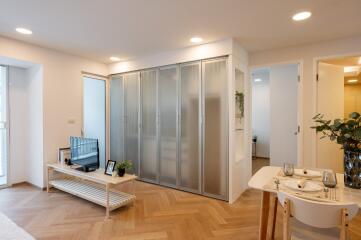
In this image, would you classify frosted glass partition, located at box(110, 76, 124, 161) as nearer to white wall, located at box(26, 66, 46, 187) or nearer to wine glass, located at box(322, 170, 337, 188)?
white wall, located at box(26, 66, 46, 187)

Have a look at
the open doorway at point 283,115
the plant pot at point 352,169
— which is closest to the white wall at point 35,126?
the open doorway at point 283,115

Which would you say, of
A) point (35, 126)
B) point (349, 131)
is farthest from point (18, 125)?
point (349, 131)

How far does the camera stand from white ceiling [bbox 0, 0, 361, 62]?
7.30 feet

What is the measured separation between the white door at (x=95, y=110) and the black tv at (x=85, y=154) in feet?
3.96

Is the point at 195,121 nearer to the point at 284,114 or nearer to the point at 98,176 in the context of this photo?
the point at 98,176

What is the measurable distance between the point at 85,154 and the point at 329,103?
13.6 ft

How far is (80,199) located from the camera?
128 inches

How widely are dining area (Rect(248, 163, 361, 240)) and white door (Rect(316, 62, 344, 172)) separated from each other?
1.63 m

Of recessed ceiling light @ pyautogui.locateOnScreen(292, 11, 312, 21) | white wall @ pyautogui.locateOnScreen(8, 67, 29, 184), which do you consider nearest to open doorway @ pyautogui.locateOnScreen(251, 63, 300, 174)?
recessed ceiling light @ pyautogui.locateOnScreen(292, 11, 312, 21)

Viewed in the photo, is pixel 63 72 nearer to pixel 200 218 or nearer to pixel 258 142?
pixel 200 218

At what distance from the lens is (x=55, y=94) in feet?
12.4

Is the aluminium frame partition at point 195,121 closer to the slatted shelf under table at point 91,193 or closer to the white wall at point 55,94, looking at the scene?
the slatted shelf under table at point 91,193

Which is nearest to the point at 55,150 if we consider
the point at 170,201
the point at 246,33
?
the point at 170,201

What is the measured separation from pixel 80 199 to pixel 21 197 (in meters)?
0.96
